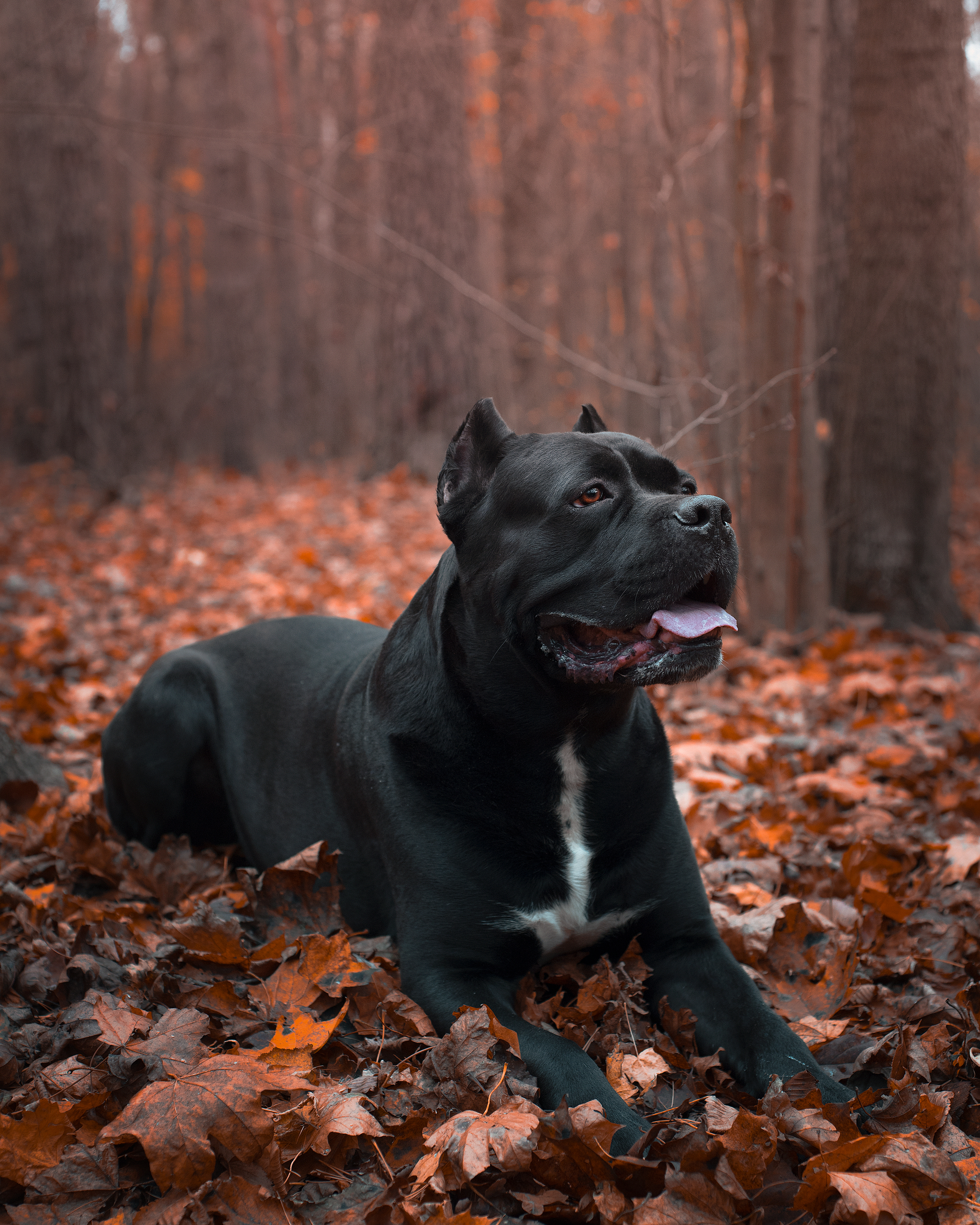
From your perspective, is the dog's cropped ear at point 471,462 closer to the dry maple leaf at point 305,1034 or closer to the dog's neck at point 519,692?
the dog's neck at point 519,692

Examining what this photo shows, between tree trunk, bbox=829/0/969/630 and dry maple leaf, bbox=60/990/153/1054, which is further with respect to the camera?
tree trunk, bbox=829/0/969/630

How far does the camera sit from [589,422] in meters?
3.21

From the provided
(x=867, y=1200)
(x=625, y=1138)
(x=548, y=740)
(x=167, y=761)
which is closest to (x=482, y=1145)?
(x=625, y=1138)

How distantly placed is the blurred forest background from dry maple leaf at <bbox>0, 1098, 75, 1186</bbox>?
3.30 m

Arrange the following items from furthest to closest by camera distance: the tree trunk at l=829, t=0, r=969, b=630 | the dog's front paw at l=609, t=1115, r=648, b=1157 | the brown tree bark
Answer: the brown tree bark < the tree trunk at l=829, t=0, r=969, b=630 < the dog's front paw at l=609, t=1115, r=648, b=1157

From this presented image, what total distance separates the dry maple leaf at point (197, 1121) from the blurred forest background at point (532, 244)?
3078mm

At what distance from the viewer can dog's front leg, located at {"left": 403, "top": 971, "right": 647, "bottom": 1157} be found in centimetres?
210

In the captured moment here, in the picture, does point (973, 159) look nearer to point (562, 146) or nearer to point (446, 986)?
point (562, 146)

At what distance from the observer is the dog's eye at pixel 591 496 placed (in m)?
2.54

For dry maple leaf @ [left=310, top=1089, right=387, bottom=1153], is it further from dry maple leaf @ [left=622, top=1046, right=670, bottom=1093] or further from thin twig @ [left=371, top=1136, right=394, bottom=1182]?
dry maple leaf @ [left=622, top=1046, right=670, bottom=1093]

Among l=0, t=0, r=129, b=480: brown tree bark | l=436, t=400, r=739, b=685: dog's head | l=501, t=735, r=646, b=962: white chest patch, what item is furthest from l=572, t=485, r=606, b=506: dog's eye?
l=0, t=0, r=129, b=480: brown tree bark

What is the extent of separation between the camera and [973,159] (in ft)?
64.7

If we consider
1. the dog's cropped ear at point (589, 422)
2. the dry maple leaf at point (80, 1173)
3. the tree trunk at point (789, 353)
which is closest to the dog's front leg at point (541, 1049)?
the dry maple leaf at point (80, 1173)

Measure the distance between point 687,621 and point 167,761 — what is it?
1967 mm
